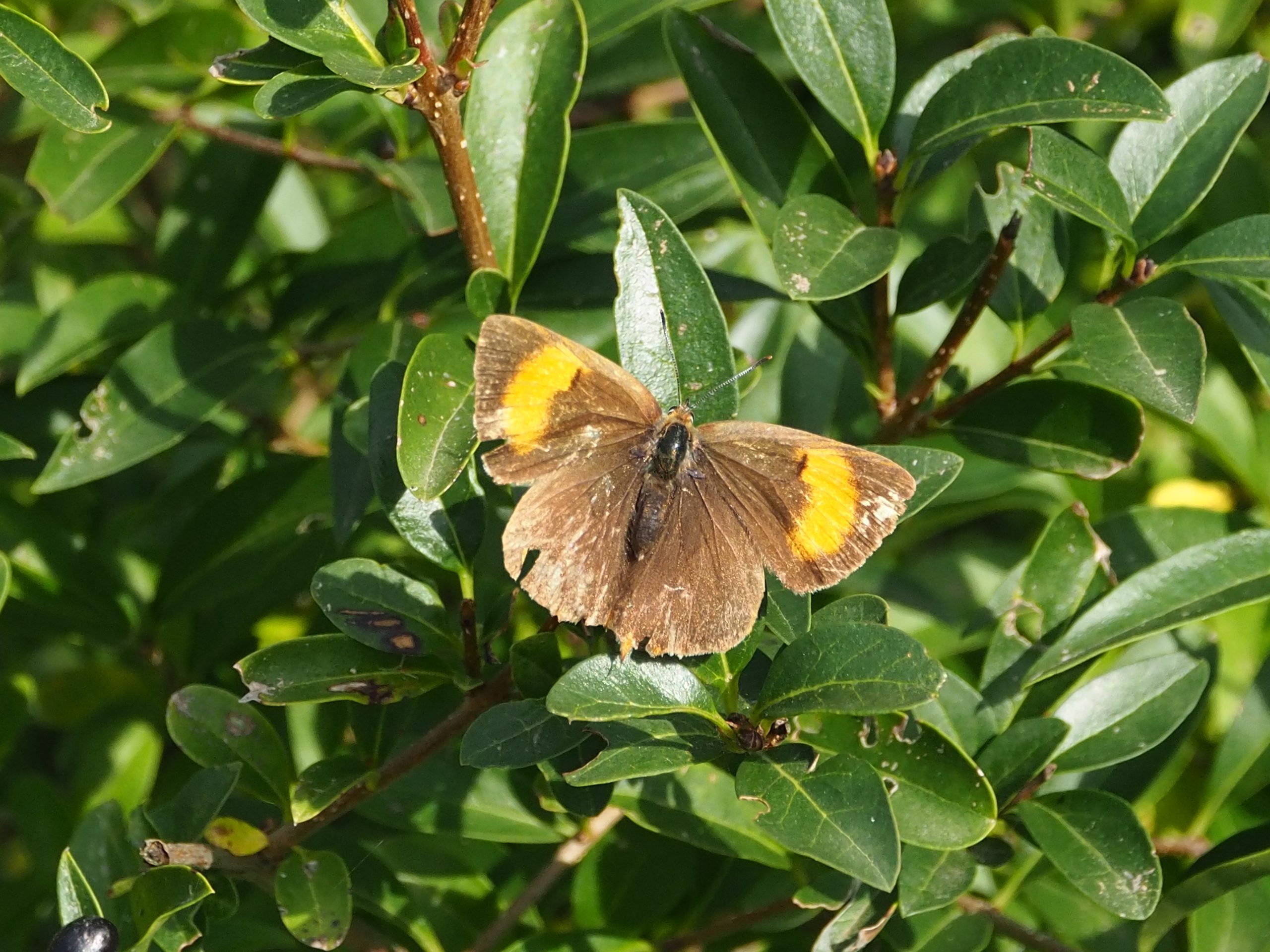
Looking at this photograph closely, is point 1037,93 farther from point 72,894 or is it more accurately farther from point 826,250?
point 72,894

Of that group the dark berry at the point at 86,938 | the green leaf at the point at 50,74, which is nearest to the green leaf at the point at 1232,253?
the green leaf at the point at 50,74

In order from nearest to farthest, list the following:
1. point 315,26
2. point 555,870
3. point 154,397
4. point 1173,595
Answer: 1. point 315,26
2. point 1173,595
3. point 555,870
4. point 154,397

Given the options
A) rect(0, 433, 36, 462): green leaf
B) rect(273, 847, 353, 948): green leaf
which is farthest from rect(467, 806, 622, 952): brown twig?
rect(0, 433, 36, 462): green leaf

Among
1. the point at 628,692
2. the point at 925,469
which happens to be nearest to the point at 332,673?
the point at 628,692

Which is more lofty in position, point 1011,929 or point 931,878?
point 931,878

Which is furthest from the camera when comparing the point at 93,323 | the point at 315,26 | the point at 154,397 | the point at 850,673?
the point at 93,323

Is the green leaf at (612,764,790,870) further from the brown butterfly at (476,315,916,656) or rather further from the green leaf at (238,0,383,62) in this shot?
the green leaf at (238,0,383,62)
